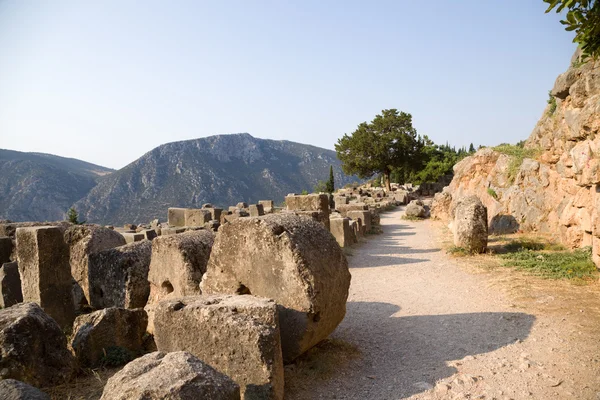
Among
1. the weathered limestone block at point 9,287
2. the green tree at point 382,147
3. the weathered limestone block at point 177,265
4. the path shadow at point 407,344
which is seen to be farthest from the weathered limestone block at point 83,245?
the green tree at point 382,147

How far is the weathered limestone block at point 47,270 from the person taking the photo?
6246mm

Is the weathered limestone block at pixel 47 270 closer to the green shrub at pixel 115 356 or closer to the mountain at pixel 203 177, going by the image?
the green shrub at pixel 115 356

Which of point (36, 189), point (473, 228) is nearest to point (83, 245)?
point (473, 228)

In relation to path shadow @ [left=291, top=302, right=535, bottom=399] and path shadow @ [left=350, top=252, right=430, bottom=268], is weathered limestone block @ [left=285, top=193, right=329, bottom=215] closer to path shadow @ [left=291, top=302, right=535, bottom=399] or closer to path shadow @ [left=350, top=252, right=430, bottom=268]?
path shadow @ [left=350, top=252, right=430, bottom=268]

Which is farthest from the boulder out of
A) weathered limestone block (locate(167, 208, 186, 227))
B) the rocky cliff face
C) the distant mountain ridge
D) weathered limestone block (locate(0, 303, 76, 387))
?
the distant mountain ridge

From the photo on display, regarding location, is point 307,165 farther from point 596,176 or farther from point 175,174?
point 596,176

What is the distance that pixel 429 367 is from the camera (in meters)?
4.75

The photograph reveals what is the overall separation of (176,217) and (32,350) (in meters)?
14.1

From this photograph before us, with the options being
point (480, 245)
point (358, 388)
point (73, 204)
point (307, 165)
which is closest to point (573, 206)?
point (480, 245)

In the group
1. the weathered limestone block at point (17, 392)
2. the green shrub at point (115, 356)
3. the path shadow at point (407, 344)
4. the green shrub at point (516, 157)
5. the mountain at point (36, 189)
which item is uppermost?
the mountain at point (36, 189)

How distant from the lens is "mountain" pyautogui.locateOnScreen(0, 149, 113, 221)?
76438mm

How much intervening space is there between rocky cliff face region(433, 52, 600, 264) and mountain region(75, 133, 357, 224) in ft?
203

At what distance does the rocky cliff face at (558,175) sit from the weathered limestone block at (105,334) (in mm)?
8266

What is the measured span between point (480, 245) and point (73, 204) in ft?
281
